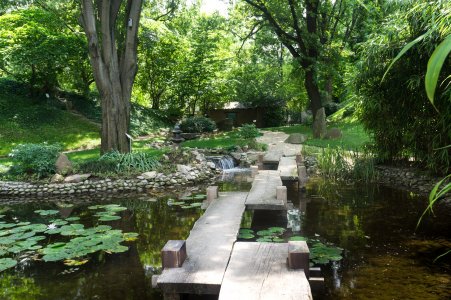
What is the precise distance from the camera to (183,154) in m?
11.8

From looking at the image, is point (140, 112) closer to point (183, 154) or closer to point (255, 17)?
point (255, 17)

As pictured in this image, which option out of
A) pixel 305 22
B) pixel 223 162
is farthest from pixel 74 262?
pixel 305 22

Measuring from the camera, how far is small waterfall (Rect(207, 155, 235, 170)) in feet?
40.7

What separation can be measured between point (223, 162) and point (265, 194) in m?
5.78

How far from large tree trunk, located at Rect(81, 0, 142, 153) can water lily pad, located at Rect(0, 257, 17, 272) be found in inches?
232

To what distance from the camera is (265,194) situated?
6797 millimetres

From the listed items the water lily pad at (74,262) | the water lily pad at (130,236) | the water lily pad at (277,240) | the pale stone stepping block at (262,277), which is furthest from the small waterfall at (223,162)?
Result: the pale stone stepping block at (262,277)

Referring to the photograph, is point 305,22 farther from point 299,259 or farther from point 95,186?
point 299,259

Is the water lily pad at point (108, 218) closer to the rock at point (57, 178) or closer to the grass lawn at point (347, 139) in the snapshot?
the rock at point (57, 178)

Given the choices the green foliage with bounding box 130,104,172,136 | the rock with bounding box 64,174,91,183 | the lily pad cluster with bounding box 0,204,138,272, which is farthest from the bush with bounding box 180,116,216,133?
the lily pad cluster with bounding box 0,204,138,272

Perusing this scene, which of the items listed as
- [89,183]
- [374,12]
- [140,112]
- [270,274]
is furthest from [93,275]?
[140,112]

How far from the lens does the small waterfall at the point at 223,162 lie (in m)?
12.4

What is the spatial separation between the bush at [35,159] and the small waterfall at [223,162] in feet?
15.5

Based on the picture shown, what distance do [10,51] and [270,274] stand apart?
1575 cm
